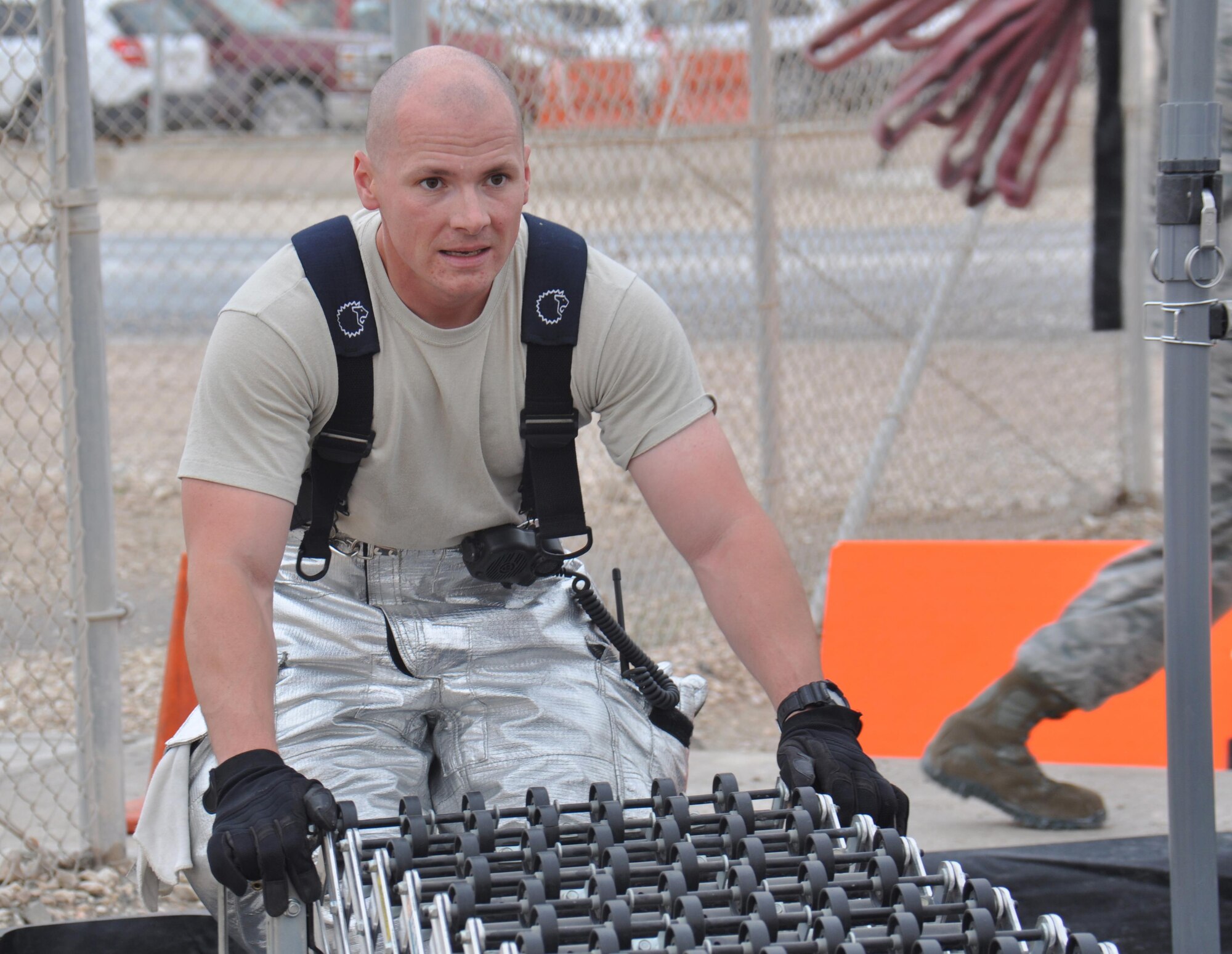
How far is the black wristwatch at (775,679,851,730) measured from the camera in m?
2.15

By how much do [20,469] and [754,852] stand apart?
2351 millimetres

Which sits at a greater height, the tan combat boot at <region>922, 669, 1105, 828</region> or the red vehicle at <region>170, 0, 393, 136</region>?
the red vehicle at <region>170, 0, 393, 136</region>

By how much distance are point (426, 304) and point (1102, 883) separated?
1.93 metres

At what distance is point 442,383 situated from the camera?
237cm

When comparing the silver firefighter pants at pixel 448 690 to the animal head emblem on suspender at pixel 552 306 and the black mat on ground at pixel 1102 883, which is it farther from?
the black mat on ground at pixel 1102 883

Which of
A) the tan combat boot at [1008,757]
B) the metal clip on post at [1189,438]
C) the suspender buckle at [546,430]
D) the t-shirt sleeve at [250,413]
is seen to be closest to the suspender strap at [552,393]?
the suspender buckle at [546,430]

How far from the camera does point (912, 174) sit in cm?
583

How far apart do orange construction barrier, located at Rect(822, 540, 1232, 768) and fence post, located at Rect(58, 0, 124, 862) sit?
1770 mm

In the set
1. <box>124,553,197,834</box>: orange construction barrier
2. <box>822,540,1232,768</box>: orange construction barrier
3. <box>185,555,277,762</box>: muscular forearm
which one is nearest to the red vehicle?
<box>822,540,1232,768</box>: orange construction barrier

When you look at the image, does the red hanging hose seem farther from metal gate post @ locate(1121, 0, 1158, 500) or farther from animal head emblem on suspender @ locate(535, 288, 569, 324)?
animal head emblem on suspender @ locate(535, 288, 569, 324)

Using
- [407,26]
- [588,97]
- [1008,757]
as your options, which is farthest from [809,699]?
[588,97]

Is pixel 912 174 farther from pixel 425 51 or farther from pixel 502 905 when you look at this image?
pixel 502 905

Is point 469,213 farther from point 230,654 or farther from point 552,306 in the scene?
point 230,654

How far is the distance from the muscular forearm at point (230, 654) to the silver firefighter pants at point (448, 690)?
0.83 ft
